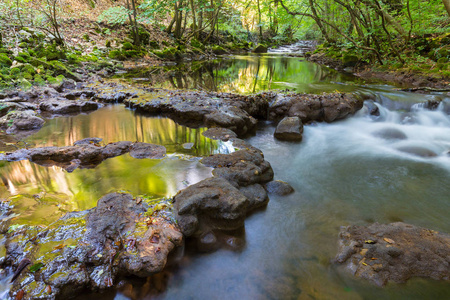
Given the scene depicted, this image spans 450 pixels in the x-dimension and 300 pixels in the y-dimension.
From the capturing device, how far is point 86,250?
241 centimetres

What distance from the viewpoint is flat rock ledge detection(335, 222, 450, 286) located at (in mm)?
2615

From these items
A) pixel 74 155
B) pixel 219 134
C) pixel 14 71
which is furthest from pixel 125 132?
pixel 14 71

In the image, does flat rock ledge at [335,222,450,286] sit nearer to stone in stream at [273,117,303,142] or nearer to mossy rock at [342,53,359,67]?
stone in stream at [273,117,303,142]

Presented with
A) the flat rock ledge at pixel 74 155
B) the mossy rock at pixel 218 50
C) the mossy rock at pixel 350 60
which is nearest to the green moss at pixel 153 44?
the mossy rock at pixel 218 50

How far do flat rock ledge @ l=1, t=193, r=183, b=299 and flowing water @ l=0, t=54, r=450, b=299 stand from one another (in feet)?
0.82

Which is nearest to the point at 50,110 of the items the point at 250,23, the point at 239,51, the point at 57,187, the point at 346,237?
the point at 57,187

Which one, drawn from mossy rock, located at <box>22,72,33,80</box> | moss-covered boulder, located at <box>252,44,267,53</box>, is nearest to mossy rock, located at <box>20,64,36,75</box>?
mossy rock, located at <box>22,72,33,80</box>

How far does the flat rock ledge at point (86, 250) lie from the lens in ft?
7.11

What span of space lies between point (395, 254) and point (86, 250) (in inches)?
133

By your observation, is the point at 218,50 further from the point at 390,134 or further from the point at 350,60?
the point at 390,134

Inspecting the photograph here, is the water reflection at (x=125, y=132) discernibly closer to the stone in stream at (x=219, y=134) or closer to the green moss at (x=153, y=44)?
the stone in stream at (x=219, y=134)

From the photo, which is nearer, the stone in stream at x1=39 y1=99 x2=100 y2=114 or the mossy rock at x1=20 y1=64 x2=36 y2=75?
the stone in stream at x1=39 y1=99 x2=100 y2=114

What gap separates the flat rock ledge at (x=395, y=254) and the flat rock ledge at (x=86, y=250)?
81.9 inches

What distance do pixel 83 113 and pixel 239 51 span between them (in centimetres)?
2448
